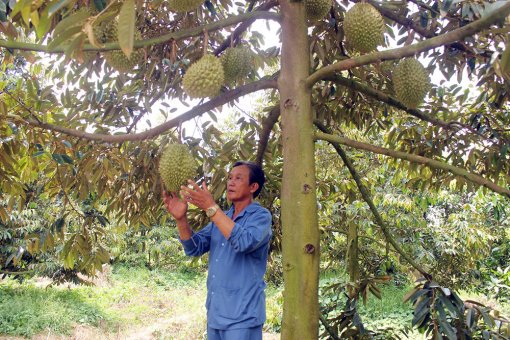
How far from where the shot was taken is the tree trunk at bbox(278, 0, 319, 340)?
1114 mm

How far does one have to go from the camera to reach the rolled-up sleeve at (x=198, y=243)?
1778 millimetres

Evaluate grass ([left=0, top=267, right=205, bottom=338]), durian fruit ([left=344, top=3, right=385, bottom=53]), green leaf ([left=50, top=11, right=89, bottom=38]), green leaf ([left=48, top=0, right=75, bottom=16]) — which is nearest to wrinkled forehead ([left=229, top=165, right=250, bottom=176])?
durian fruit ([left=344, top=3, right=385, bottom=53])

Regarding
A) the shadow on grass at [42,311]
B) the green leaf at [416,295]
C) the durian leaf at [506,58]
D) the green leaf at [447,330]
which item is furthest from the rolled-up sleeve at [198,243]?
the shadow on grass at [42,311]

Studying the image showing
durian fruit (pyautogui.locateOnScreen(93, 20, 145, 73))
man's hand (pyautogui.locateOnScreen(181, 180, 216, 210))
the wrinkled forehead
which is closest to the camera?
durian fruit (pyautogui.locateOnScreen(93, 20, 145, 73))

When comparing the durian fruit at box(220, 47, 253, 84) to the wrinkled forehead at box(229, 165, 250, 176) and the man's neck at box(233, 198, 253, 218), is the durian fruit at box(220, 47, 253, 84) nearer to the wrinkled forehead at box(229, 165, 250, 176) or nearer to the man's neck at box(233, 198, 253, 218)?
the wrinkled forehead at box(229, 165, 250, 176)

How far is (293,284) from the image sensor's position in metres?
1.12

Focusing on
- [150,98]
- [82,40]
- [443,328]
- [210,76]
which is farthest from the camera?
[150,98]

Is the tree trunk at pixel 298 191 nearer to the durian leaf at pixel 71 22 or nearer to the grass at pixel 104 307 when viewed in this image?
the durian leaf at pixel 71 22

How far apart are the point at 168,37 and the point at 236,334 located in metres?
0.98

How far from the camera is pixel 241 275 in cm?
160

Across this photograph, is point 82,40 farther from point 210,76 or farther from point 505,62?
point 505,62

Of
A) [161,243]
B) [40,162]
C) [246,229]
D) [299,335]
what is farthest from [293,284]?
[161,243]

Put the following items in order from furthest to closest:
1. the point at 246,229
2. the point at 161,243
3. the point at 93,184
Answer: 1. the point at 161,243
2. the point at 93,184
3. the point at 246,229

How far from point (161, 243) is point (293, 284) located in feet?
31.2
